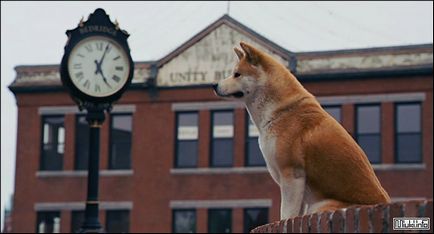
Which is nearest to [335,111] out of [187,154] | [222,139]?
[222,139]

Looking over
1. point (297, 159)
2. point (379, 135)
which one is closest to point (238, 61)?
point (297, 159)

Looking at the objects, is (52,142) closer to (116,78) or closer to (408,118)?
(408,118)

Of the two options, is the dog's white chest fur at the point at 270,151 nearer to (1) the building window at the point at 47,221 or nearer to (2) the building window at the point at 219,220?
(2) the building window at the point at 219,220

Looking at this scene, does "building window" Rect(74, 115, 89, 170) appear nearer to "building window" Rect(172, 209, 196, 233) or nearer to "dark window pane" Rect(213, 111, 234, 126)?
"building window" Rect(172, 209, 196, 233)

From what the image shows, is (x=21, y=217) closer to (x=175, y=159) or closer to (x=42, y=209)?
(x=42, y=209)

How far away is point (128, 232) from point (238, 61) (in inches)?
1169

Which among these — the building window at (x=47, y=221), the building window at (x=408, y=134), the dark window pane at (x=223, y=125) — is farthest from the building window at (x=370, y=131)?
the building window at (x=47, y=221)

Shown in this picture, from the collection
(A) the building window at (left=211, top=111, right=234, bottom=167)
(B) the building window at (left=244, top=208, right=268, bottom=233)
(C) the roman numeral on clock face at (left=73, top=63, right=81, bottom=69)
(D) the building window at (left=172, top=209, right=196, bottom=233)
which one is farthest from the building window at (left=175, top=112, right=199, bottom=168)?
(C) the roman numeral on clock face at (left=73, top=63, right=81, bottom=69)

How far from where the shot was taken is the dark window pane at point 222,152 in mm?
34344

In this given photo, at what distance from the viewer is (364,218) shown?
367cm

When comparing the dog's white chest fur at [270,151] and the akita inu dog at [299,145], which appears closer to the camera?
the akita inu dog at [299,145]

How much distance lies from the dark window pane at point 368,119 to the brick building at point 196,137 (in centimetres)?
4

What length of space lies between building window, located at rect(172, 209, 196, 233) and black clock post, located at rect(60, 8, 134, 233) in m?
20.2

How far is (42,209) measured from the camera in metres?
36.1
